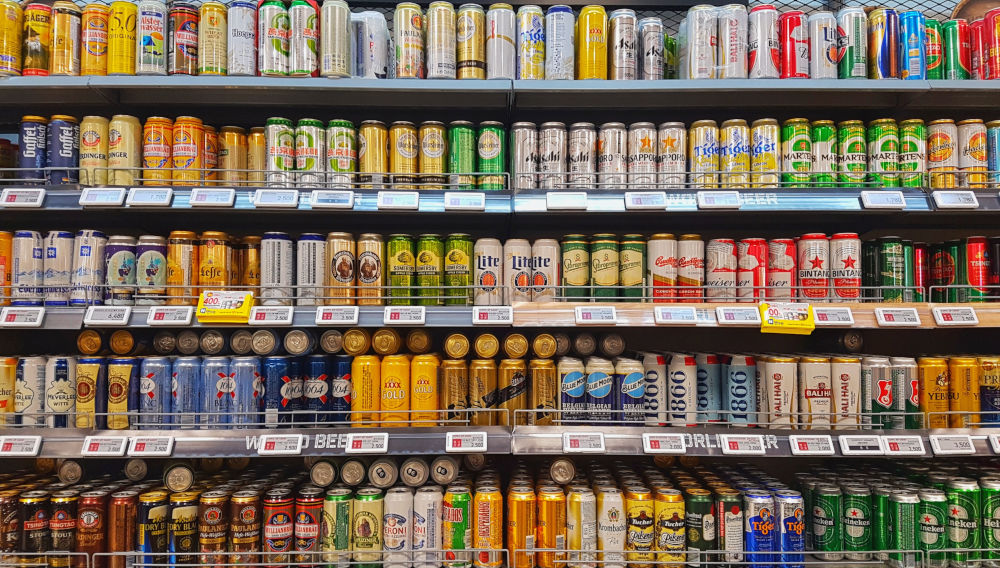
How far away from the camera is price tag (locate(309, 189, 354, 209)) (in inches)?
67.4

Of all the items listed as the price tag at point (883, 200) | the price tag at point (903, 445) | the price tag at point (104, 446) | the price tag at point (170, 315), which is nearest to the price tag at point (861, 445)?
the price tag at point (903, 445)

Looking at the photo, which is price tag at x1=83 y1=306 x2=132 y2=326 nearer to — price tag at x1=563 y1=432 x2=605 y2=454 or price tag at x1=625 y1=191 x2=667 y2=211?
price tag at x1=563 y1=432 x2=605 y2=454

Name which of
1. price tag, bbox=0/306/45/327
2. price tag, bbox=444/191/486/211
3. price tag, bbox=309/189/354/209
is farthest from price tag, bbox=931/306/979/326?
price tag, bbox=0/306/45/327

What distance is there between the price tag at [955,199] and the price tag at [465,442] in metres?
1.57

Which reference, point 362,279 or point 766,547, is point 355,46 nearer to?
point 362,279

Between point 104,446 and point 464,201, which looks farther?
point 464,201

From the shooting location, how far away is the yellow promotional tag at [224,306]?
166 centimetres

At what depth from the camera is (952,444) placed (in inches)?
66.0

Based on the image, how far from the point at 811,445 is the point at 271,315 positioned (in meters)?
1.65

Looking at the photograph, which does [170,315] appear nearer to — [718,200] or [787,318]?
[718,200]

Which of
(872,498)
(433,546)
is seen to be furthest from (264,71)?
(872,498)

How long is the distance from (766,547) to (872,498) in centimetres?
37

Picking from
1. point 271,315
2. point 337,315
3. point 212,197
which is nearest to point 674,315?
point 337,315

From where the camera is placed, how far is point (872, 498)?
66.2 inches
